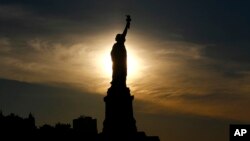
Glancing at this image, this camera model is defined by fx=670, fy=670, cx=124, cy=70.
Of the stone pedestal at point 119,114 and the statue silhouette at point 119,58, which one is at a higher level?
the statue silhouette at point 119,58

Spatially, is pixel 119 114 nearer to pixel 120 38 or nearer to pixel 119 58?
pixel 119 58

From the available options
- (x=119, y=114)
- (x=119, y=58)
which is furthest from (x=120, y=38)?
(x=119, y=114)

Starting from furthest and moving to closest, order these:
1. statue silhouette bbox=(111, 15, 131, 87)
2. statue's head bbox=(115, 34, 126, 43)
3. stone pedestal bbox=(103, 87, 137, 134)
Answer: statue's head bbox=(115, 34, 126, 43), statue silhouette bbox=(111, 15, 131, 87), stone pedestal bbox=(103, 87, 137, 134)

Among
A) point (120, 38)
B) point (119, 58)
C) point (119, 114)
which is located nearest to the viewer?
point (119, 114)

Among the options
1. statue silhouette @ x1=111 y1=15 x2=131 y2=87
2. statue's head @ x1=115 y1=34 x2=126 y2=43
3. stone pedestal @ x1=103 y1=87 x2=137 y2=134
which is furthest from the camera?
statue's head @ x1=115 y1=34 x2=126 y2=43

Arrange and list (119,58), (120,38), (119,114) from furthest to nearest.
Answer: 1. (119,58)
2. (120,38)
3. (119,114)

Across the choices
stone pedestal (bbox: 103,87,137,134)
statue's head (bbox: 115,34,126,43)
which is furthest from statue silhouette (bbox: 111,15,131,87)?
stone pedestal (bbox: 103,87,137,134)

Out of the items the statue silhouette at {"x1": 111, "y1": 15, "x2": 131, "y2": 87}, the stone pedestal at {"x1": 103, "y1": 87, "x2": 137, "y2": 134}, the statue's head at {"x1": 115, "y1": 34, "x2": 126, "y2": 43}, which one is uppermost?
the statue's head at {"x1": 115, "y1": 34, "x2": 126, "y2": 43}

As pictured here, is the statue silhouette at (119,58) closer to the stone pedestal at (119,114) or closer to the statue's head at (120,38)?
the statue's head at (120,38)

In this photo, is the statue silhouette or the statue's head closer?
the statue silhouette

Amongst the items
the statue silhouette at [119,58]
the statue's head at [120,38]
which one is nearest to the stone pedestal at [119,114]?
the statue silhouette at [119,58]

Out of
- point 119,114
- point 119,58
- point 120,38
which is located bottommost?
point 119,114

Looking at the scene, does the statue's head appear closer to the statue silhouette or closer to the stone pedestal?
the statue silhouette

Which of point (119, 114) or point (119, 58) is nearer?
point (119, 114)
